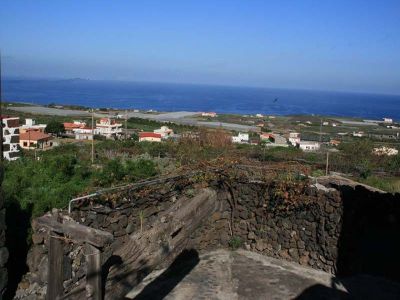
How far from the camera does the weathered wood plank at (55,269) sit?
3.15 m

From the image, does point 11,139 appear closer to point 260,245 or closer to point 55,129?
point 260,245

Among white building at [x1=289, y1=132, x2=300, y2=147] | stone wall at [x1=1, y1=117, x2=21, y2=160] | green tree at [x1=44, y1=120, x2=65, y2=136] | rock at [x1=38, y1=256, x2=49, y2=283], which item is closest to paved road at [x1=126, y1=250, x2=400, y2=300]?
rock at [x1=38, y1=256, x2=49, y2=283]

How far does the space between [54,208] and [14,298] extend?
1446 mm

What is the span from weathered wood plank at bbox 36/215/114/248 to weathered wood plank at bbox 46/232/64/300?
0.08 metres

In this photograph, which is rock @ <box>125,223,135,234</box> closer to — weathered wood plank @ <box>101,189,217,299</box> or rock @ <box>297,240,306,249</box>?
rock @ <box>297,240,306,249</box>

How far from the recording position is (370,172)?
38.6 feet

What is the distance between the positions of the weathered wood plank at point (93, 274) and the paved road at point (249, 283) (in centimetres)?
389

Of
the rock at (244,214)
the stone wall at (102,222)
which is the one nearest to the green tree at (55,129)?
the rock at (244,214)

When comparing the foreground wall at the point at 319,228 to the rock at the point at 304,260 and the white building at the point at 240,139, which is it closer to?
the rock at the point at 304,260

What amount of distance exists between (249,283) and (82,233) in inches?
191

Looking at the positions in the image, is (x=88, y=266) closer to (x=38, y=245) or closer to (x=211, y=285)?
(x=38, y=245)

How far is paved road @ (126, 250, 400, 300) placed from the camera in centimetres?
688

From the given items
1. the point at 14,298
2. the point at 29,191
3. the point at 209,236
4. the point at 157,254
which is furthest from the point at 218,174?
the point at 157,254

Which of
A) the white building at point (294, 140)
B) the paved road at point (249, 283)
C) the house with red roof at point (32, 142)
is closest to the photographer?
the paved road at point (249, 283)
